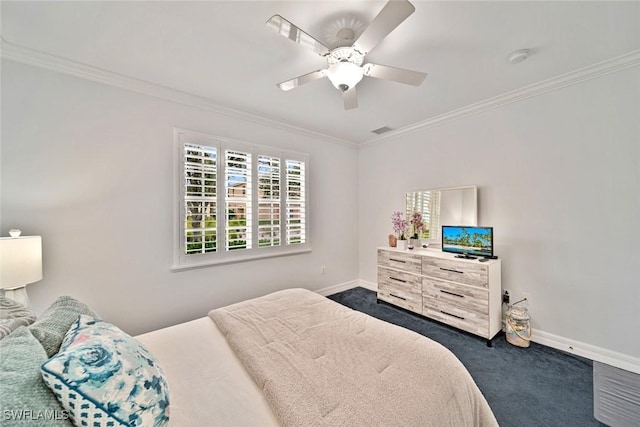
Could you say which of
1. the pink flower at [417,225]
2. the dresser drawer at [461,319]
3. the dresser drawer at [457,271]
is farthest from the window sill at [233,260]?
the dresser drawer at [461,319]

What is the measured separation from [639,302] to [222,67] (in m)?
4.04

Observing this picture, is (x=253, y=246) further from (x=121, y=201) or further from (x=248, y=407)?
(x=248, y=407)

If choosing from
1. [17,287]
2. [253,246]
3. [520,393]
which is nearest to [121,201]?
[17,287]

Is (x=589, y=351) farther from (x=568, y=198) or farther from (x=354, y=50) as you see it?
(x=354, y=50)

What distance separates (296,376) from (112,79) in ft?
9.39

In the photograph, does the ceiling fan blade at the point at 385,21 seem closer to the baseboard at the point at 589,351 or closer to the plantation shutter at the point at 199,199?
the plantation shutter at the point at 199,199

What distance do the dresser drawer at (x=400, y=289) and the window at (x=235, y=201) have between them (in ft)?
3.96

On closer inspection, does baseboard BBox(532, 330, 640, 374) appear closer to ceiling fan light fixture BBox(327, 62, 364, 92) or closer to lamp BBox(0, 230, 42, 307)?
ceiling fan light fixture BBox(327, 62, 364, 92)

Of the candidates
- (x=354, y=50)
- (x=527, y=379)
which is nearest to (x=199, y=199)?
(x=354, y=50)

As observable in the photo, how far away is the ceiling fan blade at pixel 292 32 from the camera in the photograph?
130cm

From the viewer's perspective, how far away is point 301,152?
3.54 meters

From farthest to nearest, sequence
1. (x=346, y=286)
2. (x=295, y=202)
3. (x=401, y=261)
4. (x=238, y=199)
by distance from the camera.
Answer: (x=346, y=286)
(x=295, y=202)
(x=401, y=261)
(x=238, y=199)

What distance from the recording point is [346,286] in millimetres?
4105

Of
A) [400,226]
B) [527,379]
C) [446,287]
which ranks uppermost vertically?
[400,226]
